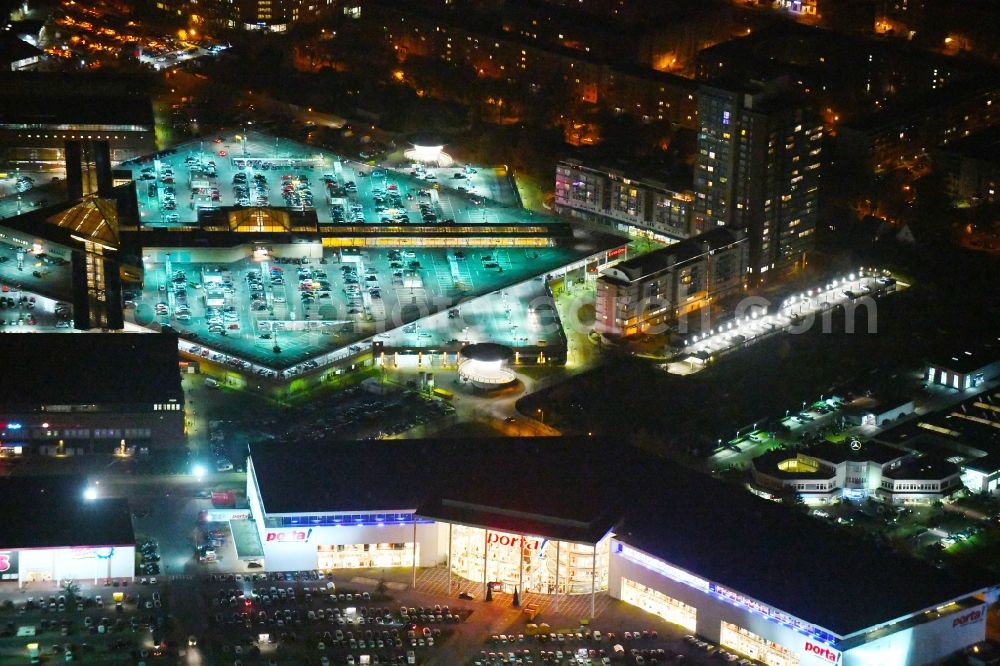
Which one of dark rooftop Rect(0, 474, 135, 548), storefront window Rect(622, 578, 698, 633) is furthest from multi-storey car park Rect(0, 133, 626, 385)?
storefront window Rect(622, 578, 698, 633)

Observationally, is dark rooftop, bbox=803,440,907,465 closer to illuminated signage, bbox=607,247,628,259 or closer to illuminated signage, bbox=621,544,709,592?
illuminated signage, bbox=621,544,709,592

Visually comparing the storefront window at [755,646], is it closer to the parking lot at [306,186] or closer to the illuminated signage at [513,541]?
the illuminated signage at [513,541]

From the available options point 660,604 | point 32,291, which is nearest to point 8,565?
point 660,604

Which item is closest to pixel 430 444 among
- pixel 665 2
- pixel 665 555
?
pixel 665 555

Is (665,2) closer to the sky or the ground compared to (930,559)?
closer to the sky

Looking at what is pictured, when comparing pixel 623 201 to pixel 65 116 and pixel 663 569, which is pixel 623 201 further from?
pixel 663 569

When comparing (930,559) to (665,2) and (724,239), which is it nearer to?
(724,239)

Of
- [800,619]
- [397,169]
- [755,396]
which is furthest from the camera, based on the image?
[397,169]
